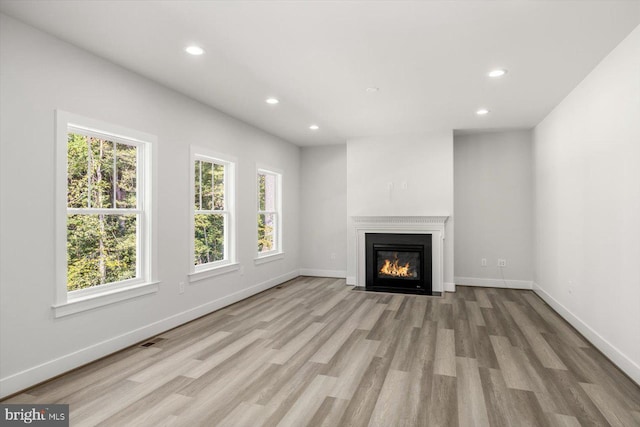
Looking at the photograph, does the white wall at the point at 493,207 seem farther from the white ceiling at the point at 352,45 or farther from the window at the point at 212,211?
the window at the point at 212,211

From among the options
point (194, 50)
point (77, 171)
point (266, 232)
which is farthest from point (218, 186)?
point (194, 50)

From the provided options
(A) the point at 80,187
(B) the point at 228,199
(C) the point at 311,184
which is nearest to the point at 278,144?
(C) the point at 311,184

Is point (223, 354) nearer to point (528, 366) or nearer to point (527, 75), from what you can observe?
point (528, 366)

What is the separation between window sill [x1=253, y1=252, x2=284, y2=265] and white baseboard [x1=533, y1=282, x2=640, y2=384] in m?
4.14

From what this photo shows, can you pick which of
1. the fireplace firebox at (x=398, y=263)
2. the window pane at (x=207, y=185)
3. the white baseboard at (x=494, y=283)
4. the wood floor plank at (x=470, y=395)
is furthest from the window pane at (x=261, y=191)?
the wood floor plank at (x=470, y=395)

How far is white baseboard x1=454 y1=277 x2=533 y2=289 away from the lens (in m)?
5.90

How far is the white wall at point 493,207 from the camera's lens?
590 cm

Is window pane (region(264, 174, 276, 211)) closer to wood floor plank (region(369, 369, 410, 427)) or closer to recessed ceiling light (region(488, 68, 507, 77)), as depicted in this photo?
recessed ceiling light (region(488, 68, 507, 77))

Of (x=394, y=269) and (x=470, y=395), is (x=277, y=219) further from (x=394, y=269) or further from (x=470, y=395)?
(x=470, y=395)

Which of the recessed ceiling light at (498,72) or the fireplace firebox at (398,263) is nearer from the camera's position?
the recessed ceiling light at (498,72)

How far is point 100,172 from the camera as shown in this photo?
3213mm

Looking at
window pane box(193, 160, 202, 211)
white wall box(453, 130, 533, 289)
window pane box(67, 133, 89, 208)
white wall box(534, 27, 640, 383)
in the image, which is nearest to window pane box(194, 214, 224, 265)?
window pane box(193, 160, 202, 211)

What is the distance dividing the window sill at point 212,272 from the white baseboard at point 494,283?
3854 mm

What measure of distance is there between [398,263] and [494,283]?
1691mm
